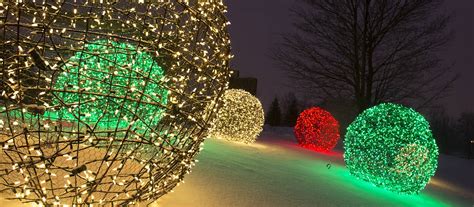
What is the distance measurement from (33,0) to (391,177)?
5903 mm

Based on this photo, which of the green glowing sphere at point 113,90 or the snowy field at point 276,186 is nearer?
the green glowing sphere at point 113,90

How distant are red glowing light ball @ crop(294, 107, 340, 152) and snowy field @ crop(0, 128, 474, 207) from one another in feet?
6.12

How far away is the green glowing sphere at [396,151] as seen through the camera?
670 centimetres

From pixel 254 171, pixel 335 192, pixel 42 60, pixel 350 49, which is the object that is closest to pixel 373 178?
pixel 335 192

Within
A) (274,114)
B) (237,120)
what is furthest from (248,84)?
(237,120)

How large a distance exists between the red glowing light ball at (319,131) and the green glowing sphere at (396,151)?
4.42 meters

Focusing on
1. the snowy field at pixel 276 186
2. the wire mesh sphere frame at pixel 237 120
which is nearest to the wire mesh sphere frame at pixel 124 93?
the snowy field at pixel 276 186

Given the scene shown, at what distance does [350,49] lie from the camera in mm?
16734

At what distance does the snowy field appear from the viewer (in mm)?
4555

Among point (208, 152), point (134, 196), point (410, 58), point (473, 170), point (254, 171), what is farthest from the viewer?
point (410, 58)

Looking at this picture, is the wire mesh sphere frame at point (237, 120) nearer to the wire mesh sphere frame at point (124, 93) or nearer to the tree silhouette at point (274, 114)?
the wire mesh sphere frame at point (124, 93)

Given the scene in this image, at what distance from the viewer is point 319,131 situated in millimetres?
11680

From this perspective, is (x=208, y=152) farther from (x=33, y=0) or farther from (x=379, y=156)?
(x=33, y=0)

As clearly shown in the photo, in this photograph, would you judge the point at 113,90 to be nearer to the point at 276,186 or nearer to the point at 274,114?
the point at 276,186
